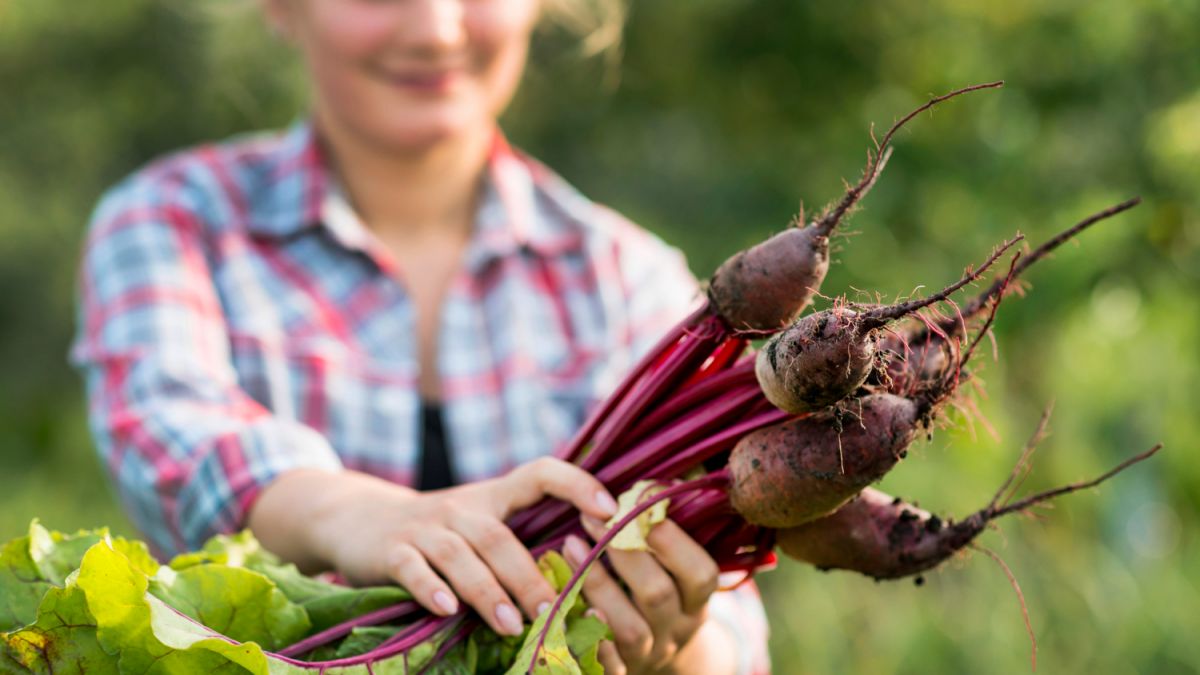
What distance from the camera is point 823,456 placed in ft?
4.12

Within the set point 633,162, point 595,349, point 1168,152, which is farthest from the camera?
point 633,162

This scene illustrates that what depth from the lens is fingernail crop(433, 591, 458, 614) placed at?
4.45ft

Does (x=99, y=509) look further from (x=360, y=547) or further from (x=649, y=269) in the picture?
(x=360, y=547)

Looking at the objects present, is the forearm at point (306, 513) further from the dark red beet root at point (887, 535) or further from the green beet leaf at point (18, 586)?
the dark red beet root at point (887, 535)

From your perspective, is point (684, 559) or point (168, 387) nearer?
point (684, 559)

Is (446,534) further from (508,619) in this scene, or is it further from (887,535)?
(887,535)

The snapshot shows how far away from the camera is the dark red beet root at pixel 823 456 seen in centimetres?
124

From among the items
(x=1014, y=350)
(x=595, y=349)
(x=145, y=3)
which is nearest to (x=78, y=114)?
(x=145, y=3)

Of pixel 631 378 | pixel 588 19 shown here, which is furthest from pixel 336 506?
pixel 588 19

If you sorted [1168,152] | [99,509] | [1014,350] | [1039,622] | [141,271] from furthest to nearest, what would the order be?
[99,509] → [1014,350] → [1039,622] → [1168,152] → [141,271]

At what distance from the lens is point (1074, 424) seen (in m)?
4.36

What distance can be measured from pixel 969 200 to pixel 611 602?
8.18ft

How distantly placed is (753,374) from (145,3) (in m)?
6.65

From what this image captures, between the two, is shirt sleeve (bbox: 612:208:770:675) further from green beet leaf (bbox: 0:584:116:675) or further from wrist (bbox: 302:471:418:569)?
green beet leaf (bbox: 0:584:116:675)
